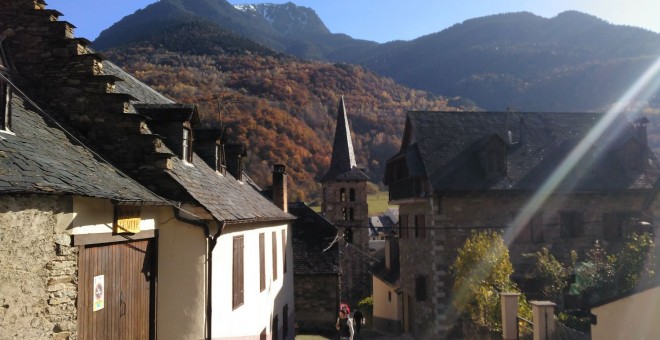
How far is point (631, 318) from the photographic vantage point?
36.7 ft

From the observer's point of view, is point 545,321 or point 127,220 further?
point 545,321

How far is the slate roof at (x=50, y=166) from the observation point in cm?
643

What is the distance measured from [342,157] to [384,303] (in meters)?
15.1

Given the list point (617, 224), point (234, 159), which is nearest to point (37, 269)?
point (234, 159)

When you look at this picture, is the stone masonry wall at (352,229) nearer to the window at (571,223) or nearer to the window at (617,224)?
the window at (571,223)

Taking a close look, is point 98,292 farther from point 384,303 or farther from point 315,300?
point 384,303

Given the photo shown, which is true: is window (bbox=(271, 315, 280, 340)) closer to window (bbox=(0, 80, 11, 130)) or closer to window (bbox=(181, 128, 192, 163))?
window (bbox=(181, 128, 192, 163))

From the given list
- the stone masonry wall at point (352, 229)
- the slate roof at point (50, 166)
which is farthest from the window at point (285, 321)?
the stone masonry wall at point (352, 229)

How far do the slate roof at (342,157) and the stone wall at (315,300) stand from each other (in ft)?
65.6

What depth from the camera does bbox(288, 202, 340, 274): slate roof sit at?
28.3m

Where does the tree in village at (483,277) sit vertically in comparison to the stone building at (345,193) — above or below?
below

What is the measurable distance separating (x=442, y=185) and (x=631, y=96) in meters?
100

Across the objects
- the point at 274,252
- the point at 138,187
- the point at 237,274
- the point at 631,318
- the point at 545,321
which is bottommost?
the point at 545,321

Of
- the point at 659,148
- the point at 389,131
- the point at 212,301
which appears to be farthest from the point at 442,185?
the point at 389,131
